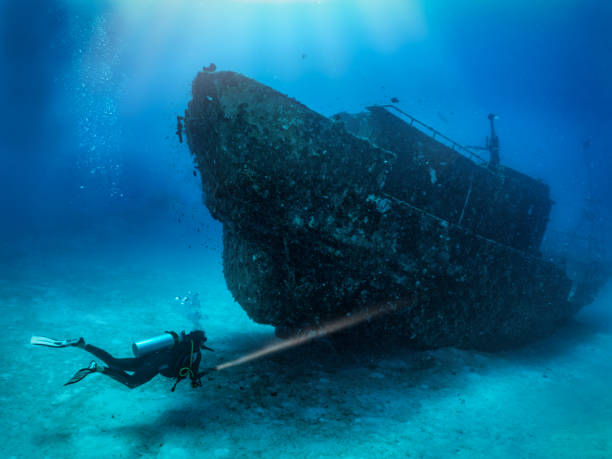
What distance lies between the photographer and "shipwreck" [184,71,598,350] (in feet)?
15.2

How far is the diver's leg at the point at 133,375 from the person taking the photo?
4137 millimetres

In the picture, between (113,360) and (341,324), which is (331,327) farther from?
(113,360)

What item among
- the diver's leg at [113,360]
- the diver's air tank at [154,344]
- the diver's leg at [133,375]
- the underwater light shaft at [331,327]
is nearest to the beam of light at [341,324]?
the underwater light shaft at [331,327]

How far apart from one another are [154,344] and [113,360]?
20.4 inches

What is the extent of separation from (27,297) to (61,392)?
257 inches

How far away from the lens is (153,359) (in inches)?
175

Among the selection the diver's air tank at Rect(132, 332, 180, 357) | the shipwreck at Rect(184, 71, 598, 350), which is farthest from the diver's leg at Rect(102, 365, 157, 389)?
the shipwreck at Rect(184, 71, 598, 350)

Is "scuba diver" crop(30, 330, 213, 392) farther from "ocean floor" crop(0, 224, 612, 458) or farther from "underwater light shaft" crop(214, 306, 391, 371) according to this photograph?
"underwater light shaft" crop(214, 306, 391, 371)

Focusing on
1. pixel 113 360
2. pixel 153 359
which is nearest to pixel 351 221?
pixel 153 359

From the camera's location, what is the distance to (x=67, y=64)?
55.9m

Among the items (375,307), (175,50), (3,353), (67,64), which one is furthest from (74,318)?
(175,50)

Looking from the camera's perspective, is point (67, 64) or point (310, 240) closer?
point (310, 240)

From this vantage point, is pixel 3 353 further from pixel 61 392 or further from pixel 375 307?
pixel 375 307

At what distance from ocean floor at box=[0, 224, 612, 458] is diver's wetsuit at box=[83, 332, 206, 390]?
0.44m
